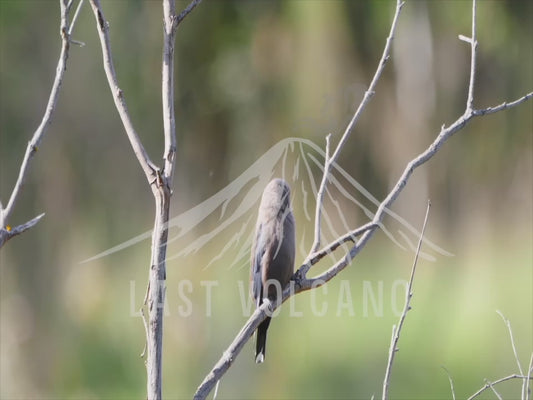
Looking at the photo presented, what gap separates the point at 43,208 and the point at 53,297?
852mm

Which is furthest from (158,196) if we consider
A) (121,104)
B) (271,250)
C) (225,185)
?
A: (225,185)

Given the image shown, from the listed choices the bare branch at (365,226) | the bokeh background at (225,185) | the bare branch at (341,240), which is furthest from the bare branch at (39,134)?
the bokeh background at (225,185)

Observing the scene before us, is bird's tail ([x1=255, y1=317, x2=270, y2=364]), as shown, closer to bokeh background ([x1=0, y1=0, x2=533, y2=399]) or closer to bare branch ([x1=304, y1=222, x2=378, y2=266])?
bare branch ([x1=304, y1=222, x2=378, y2=266])

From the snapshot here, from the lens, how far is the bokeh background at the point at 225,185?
263 inches

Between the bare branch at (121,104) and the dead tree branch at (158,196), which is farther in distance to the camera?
the bare branch at (121,104)

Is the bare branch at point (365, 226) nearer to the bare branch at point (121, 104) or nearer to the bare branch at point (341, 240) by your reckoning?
the bare branch at point (341, 240)

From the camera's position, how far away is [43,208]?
711 cm

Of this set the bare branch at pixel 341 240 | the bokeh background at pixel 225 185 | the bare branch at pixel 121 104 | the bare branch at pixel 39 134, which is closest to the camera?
the bare branch at pixel 39 134

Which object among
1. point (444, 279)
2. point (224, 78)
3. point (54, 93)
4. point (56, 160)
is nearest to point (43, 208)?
point (56, 160)

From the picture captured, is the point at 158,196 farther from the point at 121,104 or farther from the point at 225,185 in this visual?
the point at 225,185

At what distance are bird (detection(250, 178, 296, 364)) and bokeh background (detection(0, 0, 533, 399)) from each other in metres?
2.82

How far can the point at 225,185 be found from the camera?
7.74 metres

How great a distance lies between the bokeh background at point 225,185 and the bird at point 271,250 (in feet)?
9.24

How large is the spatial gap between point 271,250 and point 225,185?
185 inches
